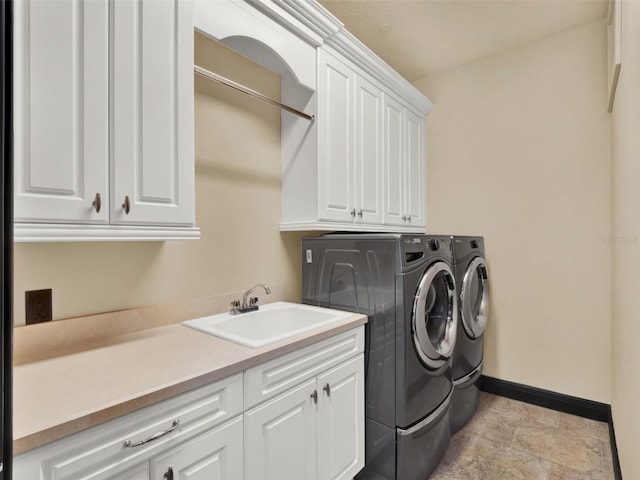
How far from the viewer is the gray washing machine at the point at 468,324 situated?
7.31ft

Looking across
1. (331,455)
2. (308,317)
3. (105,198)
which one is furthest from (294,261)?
(105,198)

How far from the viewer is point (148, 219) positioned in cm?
118

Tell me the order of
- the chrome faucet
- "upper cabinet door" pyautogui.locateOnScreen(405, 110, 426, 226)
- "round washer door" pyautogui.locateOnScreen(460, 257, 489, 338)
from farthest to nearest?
"upper cabinet door" pyautogui.locateOnScreen(405, 110, 426, 226), "round washer door" pyautogui.locateOnScreen(460, 257, 489, 338), the chrome faucet

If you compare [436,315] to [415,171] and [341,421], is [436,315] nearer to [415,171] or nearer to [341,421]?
[341,421]

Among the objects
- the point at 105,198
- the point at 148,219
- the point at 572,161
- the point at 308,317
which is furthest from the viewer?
the point at 572,161

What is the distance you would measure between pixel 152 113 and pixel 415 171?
7.48ft

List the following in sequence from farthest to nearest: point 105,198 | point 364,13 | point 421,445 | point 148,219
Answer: point 364,13, point 421,445, point 148,219, point 105,198

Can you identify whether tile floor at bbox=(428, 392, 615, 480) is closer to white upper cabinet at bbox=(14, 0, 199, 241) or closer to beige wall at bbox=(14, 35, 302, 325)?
beige wall at bbox=(14, 35, 302, 325)

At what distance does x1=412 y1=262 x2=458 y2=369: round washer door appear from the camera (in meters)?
1.70

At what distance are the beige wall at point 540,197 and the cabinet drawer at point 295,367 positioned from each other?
5.88ft

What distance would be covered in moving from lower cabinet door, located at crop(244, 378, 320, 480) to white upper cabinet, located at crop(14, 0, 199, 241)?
0.75 m

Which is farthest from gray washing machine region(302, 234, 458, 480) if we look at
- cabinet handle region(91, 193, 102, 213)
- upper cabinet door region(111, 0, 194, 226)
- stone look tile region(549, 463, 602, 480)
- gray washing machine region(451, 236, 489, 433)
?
cabinet handle region(91, 193, 102, 213)

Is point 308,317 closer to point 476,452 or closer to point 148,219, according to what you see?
point 148,219

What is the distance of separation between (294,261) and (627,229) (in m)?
1.79
